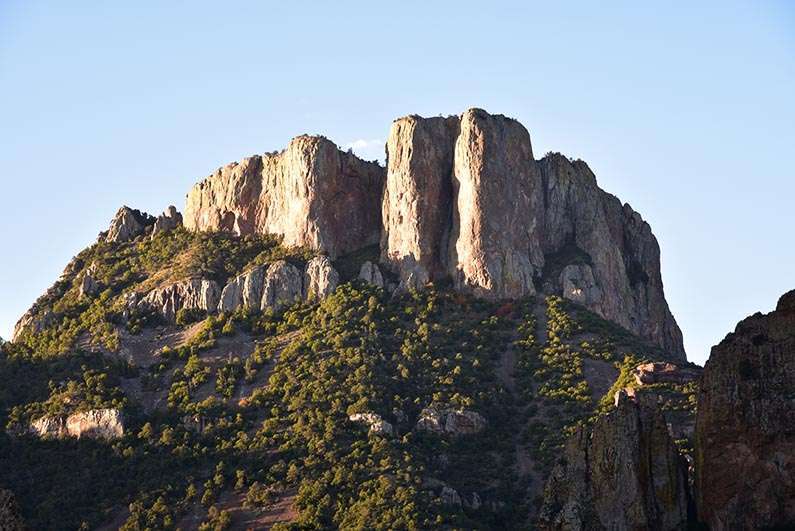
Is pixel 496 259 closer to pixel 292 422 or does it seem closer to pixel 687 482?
pixel 292 422

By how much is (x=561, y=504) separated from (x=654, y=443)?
610 cm

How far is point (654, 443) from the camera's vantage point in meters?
104

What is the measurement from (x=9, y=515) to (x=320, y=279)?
279 feet

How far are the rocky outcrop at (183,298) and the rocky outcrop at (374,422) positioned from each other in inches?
1006

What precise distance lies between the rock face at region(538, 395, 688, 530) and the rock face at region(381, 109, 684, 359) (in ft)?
224

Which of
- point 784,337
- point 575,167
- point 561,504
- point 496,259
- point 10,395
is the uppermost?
point 575,167

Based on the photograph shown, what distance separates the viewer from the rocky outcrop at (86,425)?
513ft

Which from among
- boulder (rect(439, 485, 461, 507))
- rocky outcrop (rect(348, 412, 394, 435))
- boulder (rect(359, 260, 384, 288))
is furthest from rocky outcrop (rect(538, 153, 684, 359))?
boulder (rect(439, 485, 461, 507))

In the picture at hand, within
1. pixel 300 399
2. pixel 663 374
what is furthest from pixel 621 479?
pixel 300 399

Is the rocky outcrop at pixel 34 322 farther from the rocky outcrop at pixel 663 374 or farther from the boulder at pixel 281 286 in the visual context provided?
the rocky outcrop at pixel 663 374

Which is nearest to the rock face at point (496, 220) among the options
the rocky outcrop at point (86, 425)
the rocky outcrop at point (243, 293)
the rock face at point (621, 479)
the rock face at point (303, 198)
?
the rock face at point (303, 198)

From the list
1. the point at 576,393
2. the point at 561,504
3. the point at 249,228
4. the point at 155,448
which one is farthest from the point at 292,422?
the point at 561,504

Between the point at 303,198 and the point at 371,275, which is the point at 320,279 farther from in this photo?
the point at 303,198

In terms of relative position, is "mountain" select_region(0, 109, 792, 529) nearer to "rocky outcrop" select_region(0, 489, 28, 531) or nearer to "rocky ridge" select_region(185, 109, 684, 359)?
"rocky ridge" select_region(185, 109, 684, 359)
